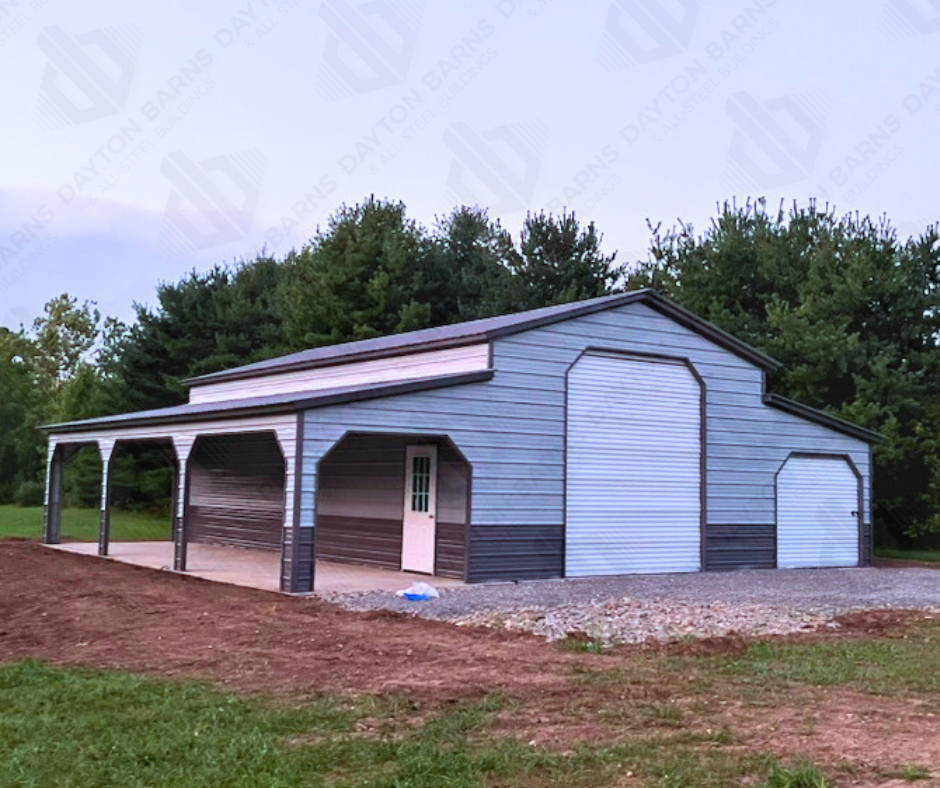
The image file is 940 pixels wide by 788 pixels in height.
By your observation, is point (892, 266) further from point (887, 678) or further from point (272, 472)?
point (887, 678)

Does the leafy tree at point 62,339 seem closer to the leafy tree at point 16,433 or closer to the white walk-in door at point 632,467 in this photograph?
the leafy tree at point 16,433

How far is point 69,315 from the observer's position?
187ft

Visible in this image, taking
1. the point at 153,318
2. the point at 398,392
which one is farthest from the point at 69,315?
the point at 398,392

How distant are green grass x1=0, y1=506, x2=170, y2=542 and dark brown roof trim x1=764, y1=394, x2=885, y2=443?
45.1 feet

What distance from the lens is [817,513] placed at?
17.9 m

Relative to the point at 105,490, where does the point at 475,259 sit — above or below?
above

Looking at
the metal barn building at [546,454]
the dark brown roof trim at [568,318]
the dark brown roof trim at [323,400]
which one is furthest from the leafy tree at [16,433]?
the dark brown roof trim at [323,400]

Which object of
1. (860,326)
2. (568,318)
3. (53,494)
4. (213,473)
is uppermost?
(860,326)

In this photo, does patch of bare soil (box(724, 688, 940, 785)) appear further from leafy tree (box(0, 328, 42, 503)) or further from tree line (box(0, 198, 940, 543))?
leafy tree (box(0, 328, 42, 503))

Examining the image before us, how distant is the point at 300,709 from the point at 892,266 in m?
22.7

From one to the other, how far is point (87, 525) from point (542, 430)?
54.1 ft

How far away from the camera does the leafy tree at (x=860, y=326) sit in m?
23.4

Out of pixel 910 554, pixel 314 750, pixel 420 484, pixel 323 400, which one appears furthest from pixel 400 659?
pixel 910 554

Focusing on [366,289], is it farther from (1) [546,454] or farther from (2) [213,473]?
(1) [546,454]
